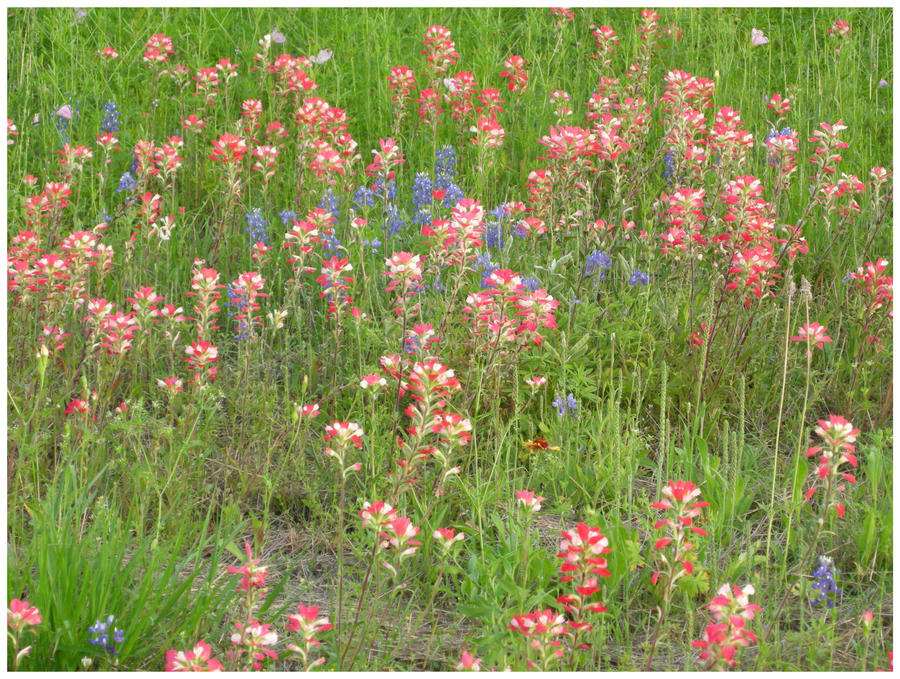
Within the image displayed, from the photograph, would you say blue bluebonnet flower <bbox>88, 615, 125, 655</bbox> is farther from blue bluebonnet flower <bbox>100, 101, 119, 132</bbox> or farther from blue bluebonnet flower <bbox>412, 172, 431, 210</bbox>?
blue bluebonnet flower <bbox>100, 101, 119, 132</bbox>

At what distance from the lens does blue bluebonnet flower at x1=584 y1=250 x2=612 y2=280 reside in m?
3.51

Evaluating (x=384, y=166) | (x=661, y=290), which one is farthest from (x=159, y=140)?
(x=661, y=290)

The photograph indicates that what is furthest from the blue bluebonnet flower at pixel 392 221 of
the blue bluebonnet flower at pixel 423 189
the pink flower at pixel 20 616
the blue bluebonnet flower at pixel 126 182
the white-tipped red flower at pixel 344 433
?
the pink flower at pixel 20 616

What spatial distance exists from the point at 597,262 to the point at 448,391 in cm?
162

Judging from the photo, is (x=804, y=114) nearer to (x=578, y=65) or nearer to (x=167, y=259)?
(x=578, y=65)

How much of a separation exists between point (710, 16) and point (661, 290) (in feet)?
12.2

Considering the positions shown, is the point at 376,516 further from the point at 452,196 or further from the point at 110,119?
the point at 110,119

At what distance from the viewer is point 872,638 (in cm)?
232

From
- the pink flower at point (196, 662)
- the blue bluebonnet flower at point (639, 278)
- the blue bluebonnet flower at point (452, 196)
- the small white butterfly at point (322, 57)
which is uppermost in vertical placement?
the small white butterfly at point (322, 57)

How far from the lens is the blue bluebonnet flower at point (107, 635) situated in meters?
1.95

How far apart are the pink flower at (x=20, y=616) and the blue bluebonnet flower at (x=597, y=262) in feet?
7.47

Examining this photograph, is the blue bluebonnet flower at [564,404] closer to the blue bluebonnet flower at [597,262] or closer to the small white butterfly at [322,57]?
the blue bluebonnet flower at [597,262]

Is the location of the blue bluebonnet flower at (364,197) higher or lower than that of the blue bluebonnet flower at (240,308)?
higher

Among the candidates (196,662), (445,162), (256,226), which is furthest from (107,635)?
(445,162)
